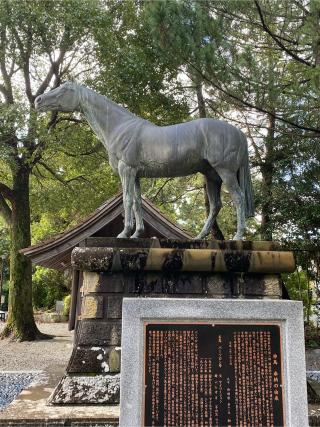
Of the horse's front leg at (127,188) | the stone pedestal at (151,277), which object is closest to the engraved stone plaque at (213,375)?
the stone pedestal at (151,277)

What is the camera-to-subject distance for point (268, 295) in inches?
181

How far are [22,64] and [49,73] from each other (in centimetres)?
117

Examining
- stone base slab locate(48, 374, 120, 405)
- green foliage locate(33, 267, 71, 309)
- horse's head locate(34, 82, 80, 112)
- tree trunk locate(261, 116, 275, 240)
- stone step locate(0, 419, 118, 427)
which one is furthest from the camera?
green foliage locate(33, 267, 71, 309)

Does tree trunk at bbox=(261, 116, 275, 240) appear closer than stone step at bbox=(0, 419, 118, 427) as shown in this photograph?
No

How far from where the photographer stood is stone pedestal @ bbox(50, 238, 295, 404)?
4.44m

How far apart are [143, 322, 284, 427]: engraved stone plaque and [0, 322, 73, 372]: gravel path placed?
5745mm

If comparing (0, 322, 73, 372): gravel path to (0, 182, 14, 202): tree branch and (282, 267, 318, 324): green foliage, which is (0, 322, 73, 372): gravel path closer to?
(0, 182, 14, 202): tree branch

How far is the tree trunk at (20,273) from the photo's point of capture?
42.8 feet

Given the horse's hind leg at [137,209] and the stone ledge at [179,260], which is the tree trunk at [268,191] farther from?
the stone ledge at [179,260]

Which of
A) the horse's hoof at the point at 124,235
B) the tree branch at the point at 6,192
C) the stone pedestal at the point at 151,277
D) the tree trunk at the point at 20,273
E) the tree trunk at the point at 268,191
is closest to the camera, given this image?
the stone pedestal at the point at 151,277

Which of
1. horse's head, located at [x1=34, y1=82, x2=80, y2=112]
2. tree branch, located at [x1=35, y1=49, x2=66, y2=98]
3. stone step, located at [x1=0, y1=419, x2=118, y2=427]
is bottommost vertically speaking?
stone step, located at [x1=0, y1=419, x2=118, y2=427]

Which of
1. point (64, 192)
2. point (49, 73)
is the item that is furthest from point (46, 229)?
point (49, 73)

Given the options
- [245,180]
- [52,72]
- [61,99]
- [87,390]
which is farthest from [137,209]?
[52,72]

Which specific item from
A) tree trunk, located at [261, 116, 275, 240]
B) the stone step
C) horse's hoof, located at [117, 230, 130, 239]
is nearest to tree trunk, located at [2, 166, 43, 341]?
tree trunk, located at [261, 116, 275, 240]
